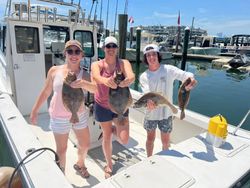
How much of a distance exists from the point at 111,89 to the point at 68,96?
1.33 ft

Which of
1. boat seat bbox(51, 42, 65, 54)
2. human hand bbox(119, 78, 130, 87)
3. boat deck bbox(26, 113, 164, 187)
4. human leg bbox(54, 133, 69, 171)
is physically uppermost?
boat seat bbox(51, 42, 65, 54)

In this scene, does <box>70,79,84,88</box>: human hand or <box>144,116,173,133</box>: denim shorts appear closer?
<box>70,79,84,88</box>: human hand

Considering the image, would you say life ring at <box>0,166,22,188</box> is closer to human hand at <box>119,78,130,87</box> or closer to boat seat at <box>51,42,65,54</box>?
human hand at <box>119,78,130,87</box>

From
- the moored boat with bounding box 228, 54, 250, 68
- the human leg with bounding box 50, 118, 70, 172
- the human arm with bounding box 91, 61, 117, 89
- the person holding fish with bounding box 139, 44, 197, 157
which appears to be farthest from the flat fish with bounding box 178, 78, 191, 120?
the moored boat with bounding box 228, 54, 250, 68

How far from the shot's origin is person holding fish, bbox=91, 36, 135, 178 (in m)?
2.12

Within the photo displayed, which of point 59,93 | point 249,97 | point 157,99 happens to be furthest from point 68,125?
point 249,97

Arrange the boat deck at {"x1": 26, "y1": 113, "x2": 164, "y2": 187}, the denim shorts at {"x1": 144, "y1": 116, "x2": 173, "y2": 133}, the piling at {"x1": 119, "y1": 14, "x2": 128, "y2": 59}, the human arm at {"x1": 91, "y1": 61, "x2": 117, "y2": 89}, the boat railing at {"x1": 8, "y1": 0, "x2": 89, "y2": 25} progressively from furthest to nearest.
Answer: the piling at {"x1": 119, "y1": 14, "x2": 128, "y2": 59}, the boat railing at {"x1": 8, "y1": 0, "x2": 89, "y2": 25}, the boat deck at {"x1": 26, "y1": 113, "x2": 164, "y2": 187}, the denim shorts at {"x1": 144, "y1": 116, "x2": 173, "y2": 133}, the human arm at {"x1": 91, "y1": 61, "x2": 117, "y2": 89}

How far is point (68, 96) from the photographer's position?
2.10 metres

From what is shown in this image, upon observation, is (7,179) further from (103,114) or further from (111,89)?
(111,89)

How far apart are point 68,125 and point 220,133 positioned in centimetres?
157

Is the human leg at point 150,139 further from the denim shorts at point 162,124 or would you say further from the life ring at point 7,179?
the life ring at point 7,179

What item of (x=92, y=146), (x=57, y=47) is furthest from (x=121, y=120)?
(x=57, y=47)

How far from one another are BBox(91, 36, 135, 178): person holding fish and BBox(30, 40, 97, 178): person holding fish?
150mm

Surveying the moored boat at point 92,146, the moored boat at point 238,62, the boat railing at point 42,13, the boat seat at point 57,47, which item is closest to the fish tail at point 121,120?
the moored boat at point 92,146
